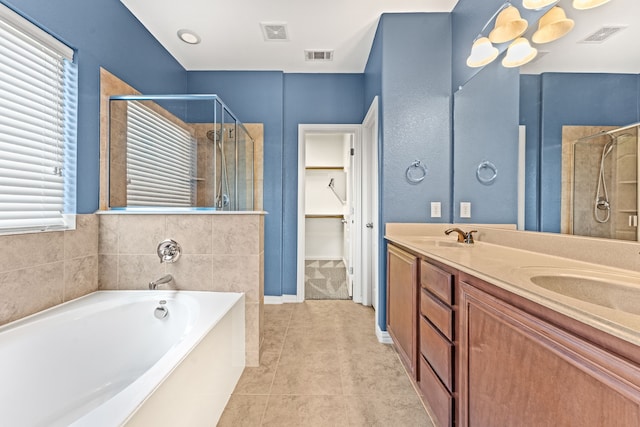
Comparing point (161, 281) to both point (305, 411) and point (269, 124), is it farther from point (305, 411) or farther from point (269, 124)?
point (269, 124)

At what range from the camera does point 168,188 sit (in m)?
2.10

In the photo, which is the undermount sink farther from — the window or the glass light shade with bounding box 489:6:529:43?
the window

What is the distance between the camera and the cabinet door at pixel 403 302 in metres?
1.55

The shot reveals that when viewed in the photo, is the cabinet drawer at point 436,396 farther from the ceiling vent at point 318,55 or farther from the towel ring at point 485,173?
the ceiling vent at point 318,55

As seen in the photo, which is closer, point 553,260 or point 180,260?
point 553,260

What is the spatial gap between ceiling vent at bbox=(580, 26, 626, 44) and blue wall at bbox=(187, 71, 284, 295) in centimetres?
256

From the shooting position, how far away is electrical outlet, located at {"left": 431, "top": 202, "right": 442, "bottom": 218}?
219 centimetres

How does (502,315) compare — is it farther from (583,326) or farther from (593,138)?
(593,138)

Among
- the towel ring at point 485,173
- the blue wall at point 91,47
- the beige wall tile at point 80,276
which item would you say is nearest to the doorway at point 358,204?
the towel ring at point 485,173

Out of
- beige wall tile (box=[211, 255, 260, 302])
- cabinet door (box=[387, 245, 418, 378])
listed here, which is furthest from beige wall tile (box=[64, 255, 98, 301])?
cabinet door (box=[387, 245, 418, 378])

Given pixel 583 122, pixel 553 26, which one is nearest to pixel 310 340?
pixel 583 122

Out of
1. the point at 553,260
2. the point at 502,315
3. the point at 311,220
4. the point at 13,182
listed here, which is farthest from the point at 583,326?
the point at 311,220

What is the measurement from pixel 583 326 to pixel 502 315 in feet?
0.83

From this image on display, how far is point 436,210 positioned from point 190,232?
1844mm
